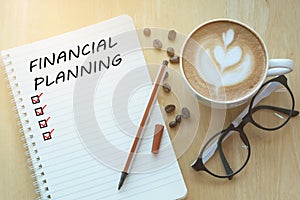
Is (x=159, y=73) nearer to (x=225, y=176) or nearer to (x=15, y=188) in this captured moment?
(x=225, y=176)

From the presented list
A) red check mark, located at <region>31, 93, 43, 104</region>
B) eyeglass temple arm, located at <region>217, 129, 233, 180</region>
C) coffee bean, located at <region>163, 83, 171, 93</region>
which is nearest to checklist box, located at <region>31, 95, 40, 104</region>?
red check mark, located at <region>31, 93, 43, 104</region>

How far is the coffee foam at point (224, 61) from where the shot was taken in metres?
0.71

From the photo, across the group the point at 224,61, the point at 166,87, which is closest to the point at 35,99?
the point at 166,87

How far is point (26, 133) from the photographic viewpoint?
76cm

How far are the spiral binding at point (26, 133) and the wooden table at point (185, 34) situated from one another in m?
0.01

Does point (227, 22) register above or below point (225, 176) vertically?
above

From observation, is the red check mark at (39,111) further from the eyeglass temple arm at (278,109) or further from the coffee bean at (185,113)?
the eyeglass temple arm at (278,109)

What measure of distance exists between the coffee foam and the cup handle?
0.01 metres

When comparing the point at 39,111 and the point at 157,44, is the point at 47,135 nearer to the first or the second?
the point at 39,111

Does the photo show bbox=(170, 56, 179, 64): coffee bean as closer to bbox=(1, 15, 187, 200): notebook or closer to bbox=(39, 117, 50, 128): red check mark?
bbox=(1, 15, 187, 200): notebook

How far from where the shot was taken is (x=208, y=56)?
73cm

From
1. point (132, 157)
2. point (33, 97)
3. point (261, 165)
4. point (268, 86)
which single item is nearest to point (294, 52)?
point (268, 86)

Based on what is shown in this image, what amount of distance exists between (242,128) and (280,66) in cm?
12

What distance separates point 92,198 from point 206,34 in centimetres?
34
